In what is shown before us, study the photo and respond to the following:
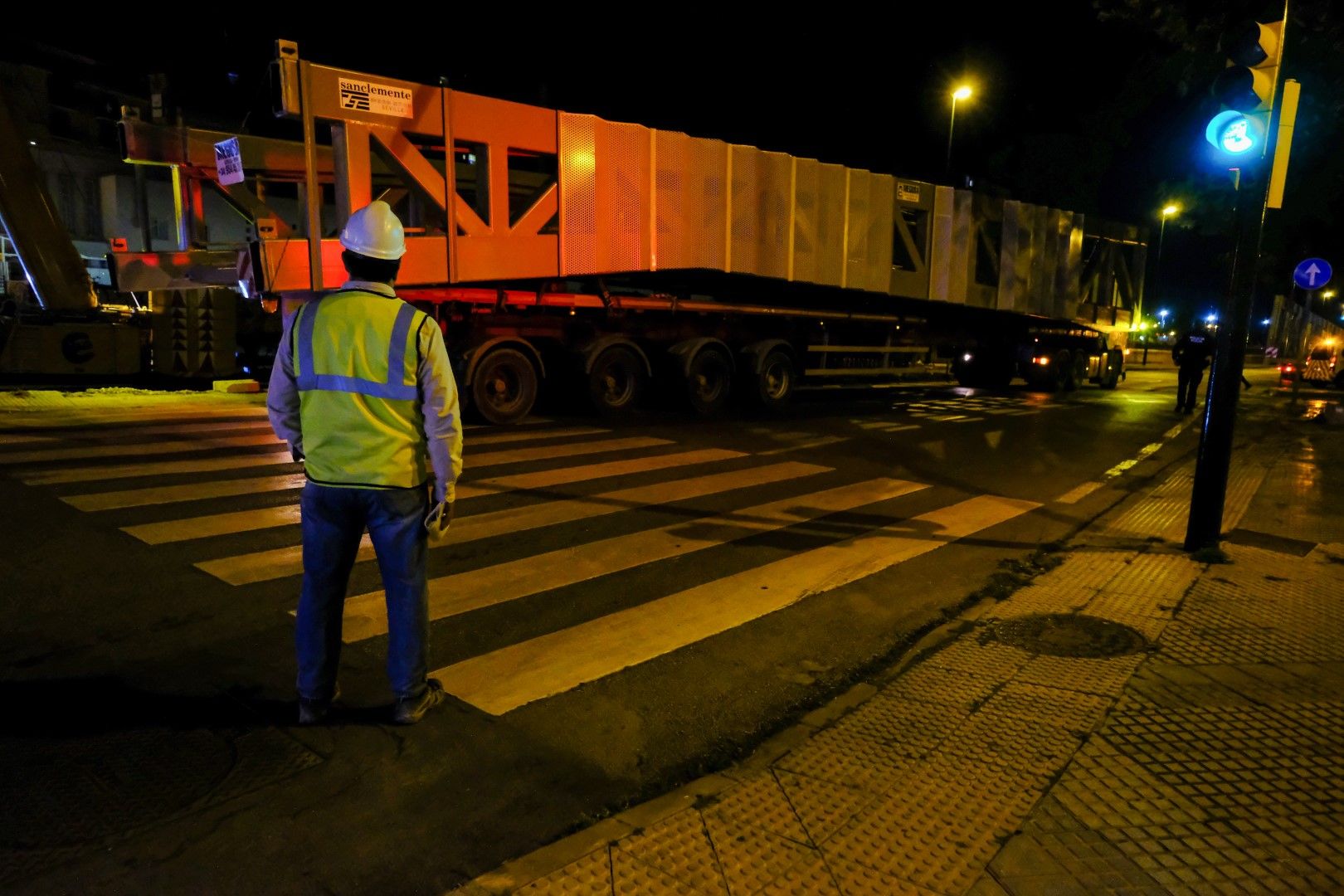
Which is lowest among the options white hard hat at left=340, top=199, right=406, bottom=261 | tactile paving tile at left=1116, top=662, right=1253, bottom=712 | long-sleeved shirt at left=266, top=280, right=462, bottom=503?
tactile paving tile at left=1116, top=662, right=1253, bottom=712

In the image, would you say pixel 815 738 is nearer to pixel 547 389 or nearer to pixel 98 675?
pixel 98 675

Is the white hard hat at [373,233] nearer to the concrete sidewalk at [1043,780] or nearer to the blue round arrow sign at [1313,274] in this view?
the concrete sidewalk at [1043,780]

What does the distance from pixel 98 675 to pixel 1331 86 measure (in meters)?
17.6

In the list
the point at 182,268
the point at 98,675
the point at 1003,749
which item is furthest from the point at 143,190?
the point at 1003,749

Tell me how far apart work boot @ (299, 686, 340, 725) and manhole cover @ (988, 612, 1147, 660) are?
3385 millimetres

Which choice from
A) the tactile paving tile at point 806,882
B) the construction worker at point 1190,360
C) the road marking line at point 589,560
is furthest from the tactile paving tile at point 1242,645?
the construction worker at point 1190,360

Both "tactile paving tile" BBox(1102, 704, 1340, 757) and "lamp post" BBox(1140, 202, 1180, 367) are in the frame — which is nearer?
"tactile paving tile" BBox(1102, 704, 1340, 757)

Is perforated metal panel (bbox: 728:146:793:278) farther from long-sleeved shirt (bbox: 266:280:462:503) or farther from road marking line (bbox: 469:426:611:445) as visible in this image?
long-sleeved shirt (bbox: 266:280:462:503)

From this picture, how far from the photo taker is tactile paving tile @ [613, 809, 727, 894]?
8.81 feet

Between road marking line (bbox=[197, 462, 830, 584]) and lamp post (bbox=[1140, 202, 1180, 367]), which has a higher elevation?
lamp post (bbox=[1140, 202, 1180, 367])

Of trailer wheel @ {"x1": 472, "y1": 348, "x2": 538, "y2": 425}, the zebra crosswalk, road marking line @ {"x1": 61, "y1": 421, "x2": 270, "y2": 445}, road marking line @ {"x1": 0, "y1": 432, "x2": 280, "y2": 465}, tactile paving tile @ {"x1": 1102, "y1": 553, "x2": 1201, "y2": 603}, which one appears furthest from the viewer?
trailer wheel @ {"x1": 472, "y1": 348, "x2": 538, "y2": 425}

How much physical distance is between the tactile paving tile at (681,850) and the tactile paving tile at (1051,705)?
5.31ft

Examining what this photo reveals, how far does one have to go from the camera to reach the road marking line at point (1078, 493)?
28.8 feet

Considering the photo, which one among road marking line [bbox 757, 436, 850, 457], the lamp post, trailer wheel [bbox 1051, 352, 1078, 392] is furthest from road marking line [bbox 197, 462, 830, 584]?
the lamp post
